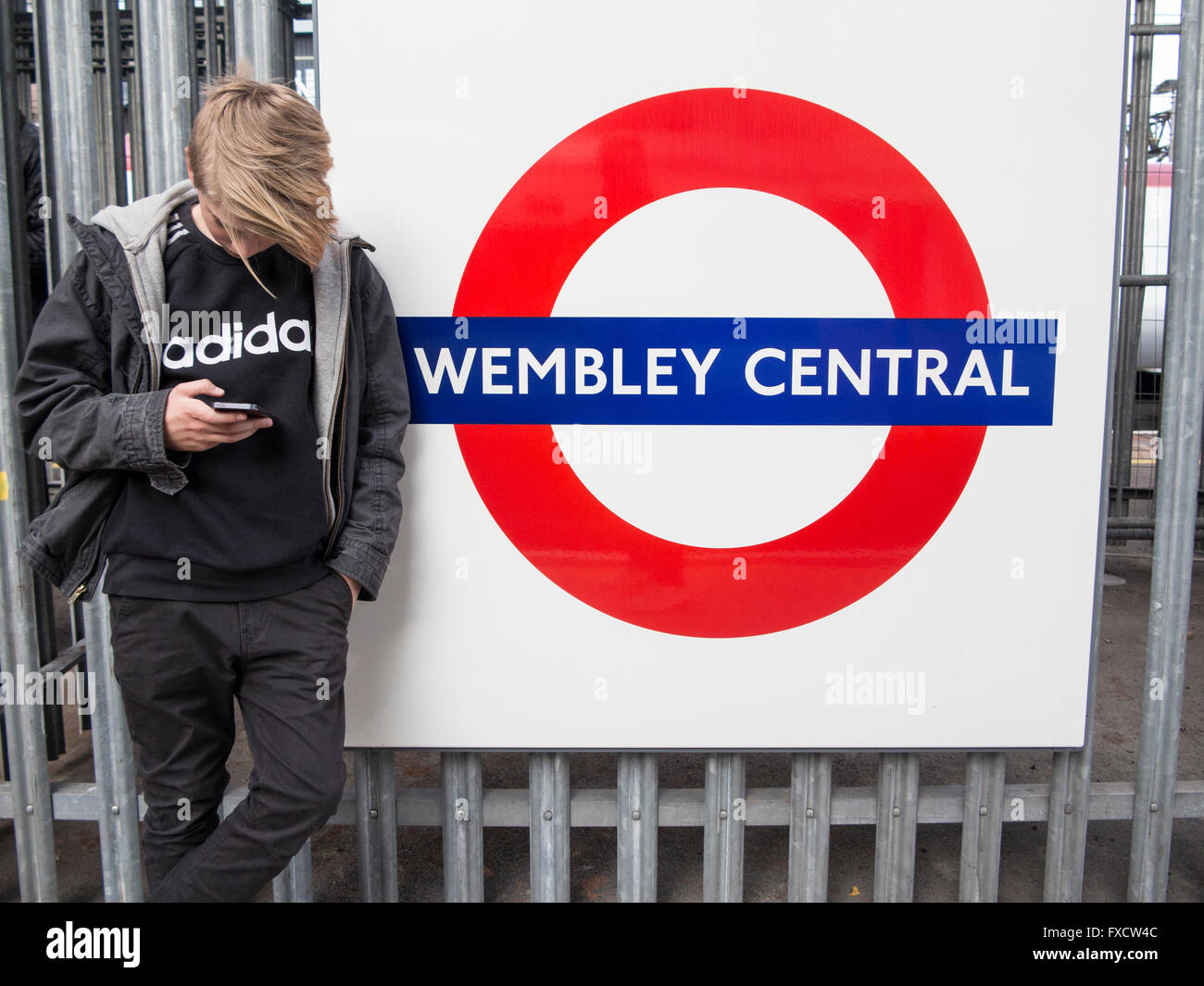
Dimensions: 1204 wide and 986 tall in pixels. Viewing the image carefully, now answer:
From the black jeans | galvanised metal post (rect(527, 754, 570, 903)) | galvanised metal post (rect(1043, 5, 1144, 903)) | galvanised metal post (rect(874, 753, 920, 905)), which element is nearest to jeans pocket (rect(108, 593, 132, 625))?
the black jeans

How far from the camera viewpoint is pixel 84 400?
1.40 m

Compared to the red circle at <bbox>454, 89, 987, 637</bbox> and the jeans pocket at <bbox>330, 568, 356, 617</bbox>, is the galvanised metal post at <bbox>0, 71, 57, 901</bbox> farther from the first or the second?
the red circle at <bbox>454, 89, 987, 637</bbox>

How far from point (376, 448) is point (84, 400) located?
1.49ft

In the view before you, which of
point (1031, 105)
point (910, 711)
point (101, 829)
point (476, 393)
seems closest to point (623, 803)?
point (910, 711)

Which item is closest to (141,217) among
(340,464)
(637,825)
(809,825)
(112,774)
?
(340,464)

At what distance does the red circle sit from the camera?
1726 mm

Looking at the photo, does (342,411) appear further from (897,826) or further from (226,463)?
(897,826)

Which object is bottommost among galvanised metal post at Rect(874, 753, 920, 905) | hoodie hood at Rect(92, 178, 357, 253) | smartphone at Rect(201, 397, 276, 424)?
galvanised metal post at Rect(874, 753, 920, 905)

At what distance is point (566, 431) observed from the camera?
1763 millimetres

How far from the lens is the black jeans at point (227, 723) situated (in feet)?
4.80

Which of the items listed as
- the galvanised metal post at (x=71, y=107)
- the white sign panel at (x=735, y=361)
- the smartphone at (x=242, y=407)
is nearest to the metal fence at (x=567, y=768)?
the galvanised metal post at (x=71, y=107)

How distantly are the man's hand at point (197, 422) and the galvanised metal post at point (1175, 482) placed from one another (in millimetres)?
1712

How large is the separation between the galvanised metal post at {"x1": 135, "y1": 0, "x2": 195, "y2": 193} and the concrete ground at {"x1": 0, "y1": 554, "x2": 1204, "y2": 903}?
158 centimetres

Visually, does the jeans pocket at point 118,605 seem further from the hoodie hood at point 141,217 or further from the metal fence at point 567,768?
the hoodie hood at point 141,217
